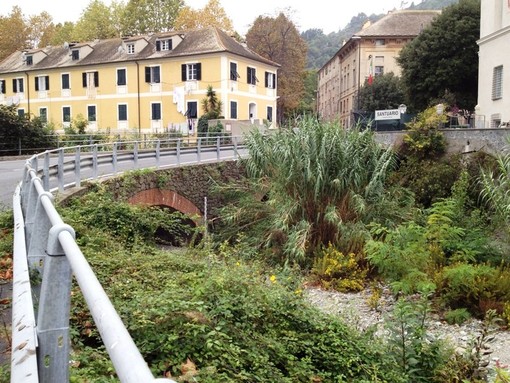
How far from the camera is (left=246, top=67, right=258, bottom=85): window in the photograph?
4547cm

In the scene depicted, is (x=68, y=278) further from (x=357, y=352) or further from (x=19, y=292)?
(x=357, y=352)

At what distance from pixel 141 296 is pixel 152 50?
4468 centimetres

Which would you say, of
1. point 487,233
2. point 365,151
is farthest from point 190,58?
point 487,233

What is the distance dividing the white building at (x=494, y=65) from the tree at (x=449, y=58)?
7.80 metres

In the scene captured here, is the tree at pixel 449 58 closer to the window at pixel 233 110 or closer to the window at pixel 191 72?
the window at pixel 233 110

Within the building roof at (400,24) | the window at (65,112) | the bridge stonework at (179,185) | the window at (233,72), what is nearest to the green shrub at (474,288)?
the bridge stonework at (179,185)

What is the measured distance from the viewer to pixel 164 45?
46.2m

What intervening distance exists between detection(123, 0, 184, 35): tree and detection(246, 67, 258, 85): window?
66.0 ft

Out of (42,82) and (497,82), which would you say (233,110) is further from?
(497,82)

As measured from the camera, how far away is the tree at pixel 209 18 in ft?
184

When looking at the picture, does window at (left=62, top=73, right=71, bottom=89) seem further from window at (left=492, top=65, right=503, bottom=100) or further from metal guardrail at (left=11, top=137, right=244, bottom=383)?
metal guardrail at (left=11, top=137, right=244, bottom=383)

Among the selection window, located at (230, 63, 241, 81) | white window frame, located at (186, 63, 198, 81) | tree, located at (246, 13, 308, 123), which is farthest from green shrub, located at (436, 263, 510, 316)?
tree, located at (246, 13, 308, 123)

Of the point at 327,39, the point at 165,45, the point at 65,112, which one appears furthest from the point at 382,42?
the point at 327,39

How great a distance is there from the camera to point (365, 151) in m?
14.4
